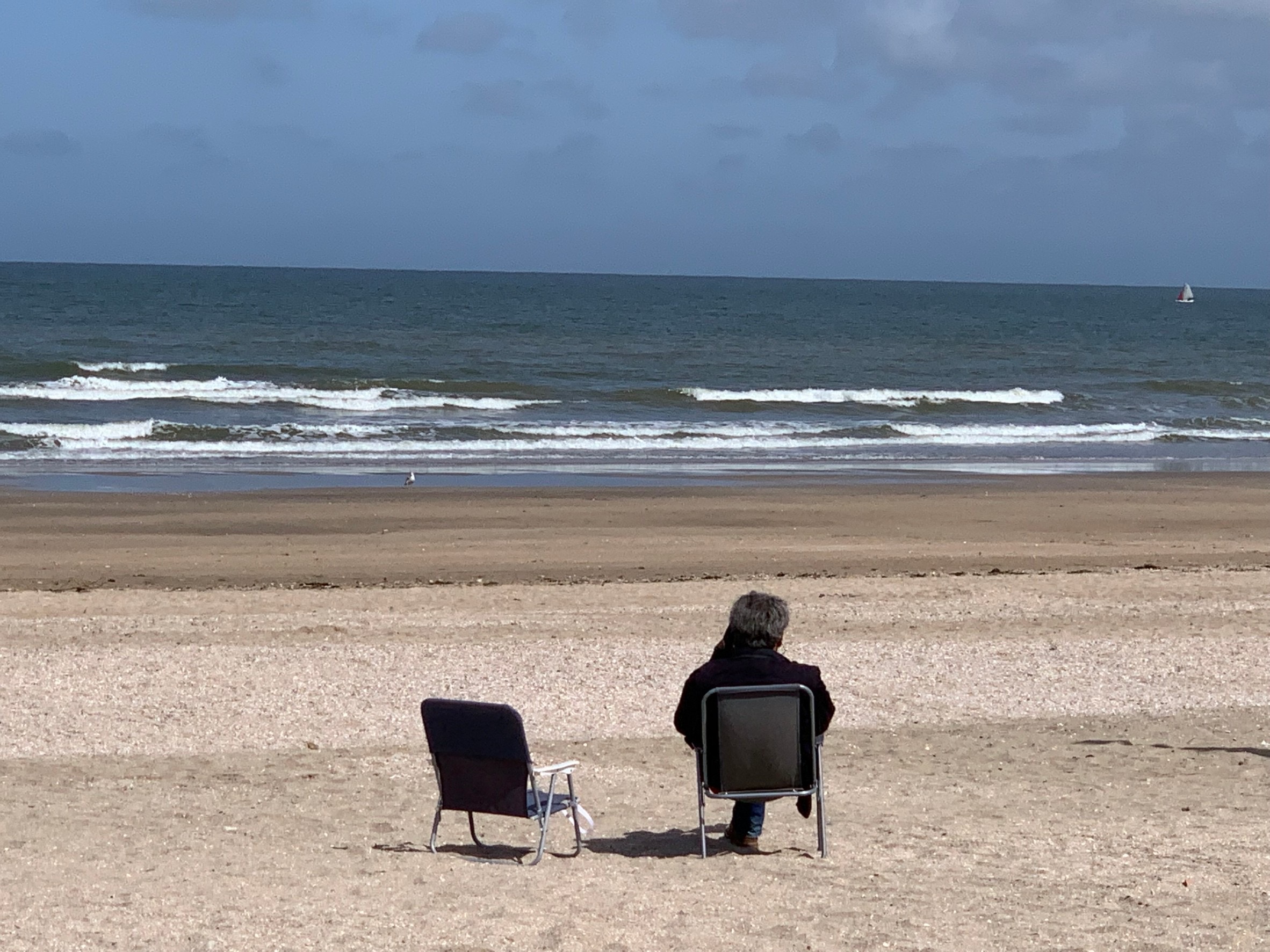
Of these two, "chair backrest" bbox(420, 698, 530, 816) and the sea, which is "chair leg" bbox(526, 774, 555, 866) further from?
the sea

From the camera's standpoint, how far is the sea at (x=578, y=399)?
80.0 ft

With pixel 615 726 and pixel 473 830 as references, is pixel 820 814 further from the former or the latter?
pixel 615 726

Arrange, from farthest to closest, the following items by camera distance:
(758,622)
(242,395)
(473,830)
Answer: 1. (242,395)
2. (473,830)
3. (758,622)

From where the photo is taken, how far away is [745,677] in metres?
5.81

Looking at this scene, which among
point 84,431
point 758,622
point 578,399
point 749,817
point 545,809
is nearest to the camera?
point 758,622

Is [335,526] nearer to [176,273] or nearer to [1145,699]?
[1145,699]

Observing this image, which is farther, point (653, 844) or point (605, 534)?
point (605, 534)

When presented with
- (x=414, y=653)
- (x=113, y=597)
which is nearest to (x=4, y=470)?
(x=113, y=597)

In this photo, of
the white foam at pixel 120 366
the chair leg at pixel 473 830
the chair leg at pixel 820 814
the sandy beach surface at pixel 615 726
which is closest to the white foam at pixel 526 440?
the sandy beach surface at pixel 615 726

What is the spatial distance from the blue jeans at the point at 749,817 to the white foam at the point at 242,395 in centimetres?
2687

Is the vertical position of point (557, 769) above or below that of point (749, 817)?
above

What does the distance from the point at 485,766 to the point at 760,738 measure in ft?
3.66

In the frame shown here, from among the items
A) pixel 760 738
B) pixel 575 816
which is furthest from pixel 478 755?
pixel 760 738

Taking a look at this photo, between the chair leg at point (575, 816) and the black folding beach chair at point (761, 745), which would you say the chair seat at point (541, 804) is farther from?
the black folding beach chair at point (761, 745)
